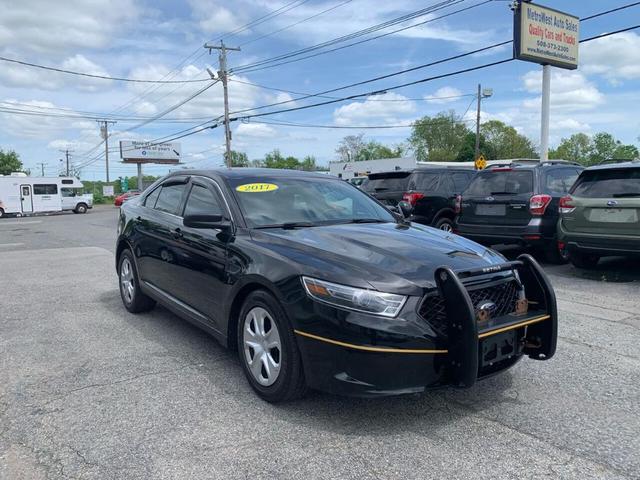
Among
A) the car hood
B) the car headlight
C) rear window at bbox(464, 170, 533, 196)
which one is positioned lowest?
the car headlight

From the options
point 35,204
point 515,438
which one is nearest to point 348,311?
point 515,438

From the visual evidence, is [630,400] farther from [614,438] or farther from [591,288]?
[591,288]

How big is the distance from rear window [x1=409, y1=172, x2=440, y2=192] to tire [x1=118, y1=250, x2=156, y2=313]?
24.4 feet

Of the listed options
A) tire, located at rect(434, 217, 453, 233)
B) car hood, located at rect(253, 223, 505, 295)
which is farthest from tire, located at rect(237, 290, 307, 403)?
tire, located at rect(434, 217, 453, 233)

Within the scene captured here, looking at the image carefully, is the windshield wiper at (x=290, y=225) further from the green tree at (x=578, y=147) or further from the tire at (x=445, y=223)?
the green tree at (x=578, y=147)

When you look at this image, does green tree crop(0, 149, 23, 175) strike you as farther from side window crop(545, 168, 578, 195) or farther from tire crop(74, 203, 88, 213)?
side window crop(545, 168, 578, 195)

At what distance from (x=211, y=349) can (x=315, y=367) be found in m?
1.85

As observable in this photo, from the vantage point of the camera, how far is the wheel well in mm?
3716

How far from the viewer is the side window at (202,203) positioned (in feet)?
14.5

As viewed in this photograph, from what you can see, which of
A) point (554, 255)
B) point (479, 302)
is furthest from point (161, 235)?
point (554, 255)

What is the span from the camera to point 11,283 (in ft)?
26.5

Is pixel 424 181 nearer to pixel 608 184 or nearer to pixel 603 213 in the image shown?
pixel 608 184

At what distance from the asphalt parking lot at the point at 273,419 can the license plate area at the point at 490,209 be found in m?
3.91

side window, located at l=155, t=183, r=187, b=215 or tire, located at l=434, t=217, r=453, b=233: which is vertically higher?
side window, located at l=155, t=183, r=187, b=215
